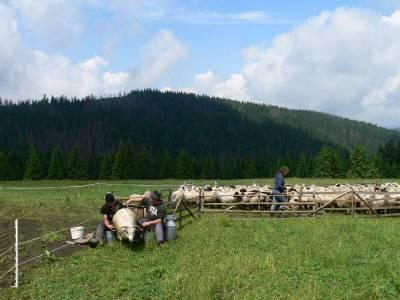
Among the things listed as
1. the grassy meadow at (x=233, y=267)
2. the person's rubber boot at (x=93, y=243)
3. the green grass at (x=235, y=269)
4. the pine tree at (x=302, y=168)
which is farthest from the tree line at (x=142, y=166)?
the green grass at (x=235, y=269)

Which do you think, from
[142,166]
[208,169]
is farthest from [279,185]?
[208,169]

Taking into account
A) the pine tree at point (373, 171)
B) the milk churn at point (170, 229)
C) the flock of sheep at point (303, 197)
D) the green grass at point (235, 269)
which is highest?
the pine tree at point (373, 171)

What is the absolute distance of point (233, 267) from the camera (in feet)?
38.9

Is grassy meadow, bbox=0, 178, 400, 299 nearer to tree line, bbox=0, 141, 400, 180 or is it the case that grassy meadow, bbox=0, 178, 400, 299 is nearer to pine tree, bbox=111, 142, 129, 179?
pine tree, bbox=111, 142, 129, 179

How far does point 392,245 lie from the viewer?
14695mm

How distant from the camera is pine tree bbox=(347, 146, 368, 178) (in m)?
87.2

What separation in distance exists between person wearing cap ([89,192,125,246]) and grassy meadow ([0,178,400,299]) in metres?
0.56

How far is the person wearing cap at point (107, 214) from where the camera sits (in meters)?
15.9

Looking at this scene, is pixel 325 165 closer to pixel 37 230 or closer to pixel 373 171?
pixel 373 171

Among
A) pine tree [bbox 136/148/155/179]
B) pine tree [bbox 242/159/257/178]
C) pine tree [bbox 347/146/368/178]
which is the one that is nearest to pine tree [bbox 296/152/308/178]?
pine tree [bbox 242/159/257/178]

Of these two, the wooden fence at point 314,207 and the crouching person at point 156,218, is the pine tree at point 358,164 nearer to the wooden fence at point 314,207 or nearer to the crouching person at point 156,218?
the wooden fence at point 314,207

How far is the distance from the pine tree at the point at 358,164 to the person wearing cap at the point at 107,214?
249 ft

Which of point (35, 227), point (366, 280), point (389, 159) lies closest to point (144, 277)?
point (366, 280)

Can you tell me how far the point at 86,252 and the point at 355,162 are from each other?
262 feet
